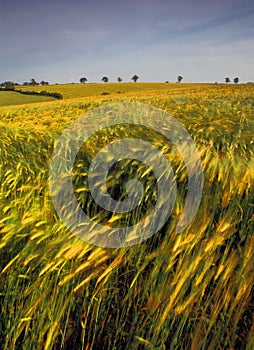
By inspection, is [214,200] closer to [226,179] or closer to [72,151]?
[226,179]

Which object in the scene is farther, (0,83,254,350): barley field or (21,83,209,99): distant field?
(21,83,209,99): distant field

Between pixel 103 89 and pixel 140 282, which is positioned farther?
pixel 103 89

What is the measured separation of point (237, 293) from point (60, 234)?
0.98 meters

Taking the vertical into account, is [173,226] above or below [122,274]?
above

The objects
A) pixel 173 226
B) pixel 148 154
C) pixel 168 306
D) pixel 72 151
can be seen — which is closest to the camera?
pixel 168 306

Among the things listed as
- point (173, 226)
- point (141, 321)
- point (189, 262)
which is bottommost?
point (141, 321)

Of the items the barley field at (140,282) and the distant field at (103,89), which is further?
the distant field at (103,89)

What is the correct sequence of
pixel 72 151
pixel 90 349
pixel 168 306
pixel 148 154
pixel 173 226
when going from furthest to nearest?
pixel 72 151 → pixel 148 154 → pixel 173 226 → pixel 90 349 → pixel 168 306

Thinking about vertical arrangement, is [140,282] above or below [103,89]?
below

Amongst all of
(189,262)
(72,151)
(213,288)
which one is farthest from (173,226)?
(72,151)

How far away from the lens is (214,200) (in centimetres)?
192

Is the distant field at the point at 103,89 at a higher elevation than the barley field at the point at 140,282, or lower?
higher

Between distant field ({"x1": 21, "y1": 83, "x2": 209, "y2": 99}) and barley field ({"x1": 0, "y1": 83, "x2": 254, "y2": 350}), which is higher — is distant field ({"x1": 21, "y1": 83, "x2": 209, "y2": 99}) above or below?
above

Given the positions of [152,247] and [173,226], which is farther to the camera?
[152,247]
